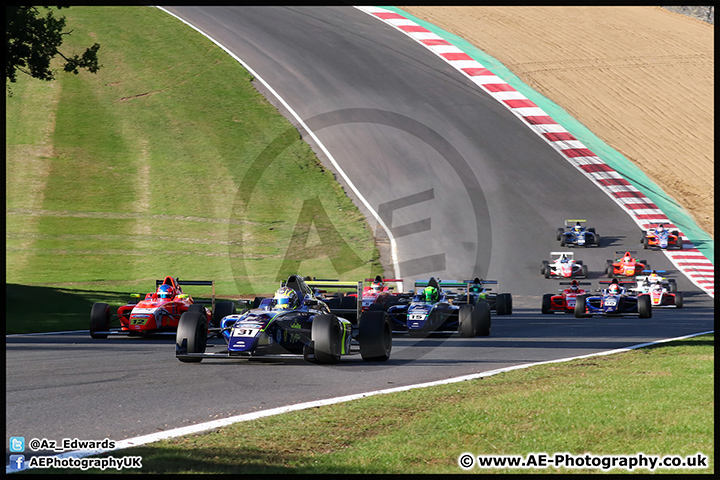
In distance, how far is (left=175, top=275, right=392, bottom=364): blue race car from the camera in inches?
501

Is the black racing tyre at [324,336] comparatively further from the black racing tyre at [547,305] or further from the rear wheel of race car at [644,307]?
the black racing tyre at [547,305]

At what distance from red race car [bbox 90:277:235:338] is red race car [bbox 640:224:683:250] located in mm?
27531

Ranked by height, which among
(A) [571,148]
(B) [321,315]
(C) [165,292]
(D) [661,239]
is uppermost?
(A) [571,148]

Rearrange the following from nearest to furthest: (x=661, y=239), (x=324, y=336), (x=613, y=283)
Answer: (x=324, y=336)
(x=613, y=283)
(x=661, y=239)

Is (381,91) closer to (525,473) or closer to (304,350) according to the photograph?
(304,350)

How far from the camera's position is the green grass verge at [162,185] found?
3666cm

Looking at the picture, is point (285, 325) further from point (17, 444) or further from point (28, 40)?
point (28, 40)

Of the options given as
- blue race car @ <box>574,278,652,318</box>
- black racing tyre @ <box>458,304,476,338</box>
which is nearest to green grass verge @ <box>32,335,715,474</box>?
black racing tyre @ <box>458,304,476,338</box>

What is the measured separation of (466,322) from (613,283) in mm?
10363

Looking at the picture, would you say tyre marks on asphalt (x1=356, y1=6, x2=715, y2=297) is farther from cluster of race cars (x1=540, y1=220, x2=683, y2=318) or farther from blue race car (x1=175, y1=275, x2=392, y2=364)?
blue race car (x1=175, y1=275, x2=392, y2=364)

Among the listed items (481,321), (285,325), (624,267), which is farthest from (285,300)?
(624,267)

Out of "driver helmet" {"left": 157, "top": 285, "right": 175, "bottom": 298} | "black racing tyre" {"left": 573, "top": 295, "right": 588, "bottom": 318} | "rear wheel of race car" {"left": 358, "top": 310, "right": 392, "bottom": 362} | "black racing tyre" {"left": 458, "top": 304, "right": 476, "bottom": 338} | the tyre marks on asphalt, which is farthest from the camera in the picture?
the tyre marks on asphalt

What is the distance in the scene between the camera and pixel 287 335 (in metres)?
13.3

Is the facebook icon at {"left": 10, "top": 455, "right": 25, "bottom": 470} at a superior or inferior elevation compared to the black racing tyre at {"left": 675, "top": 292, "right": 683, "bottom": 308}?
inferior
